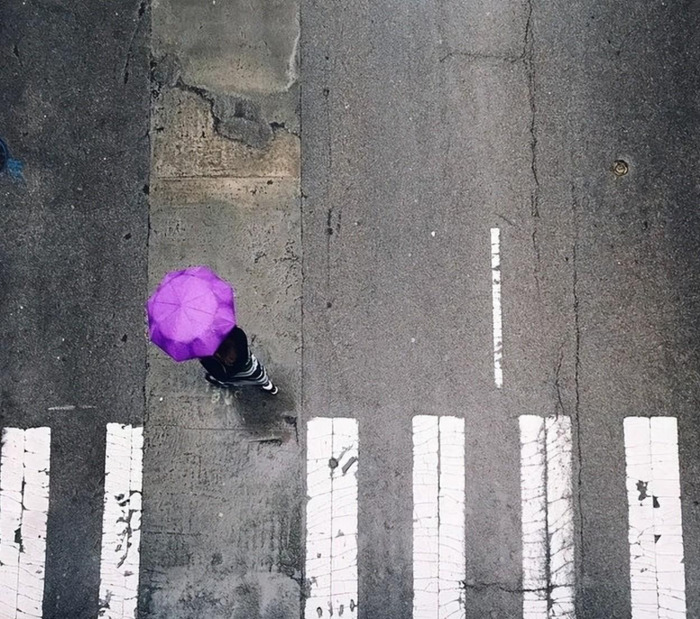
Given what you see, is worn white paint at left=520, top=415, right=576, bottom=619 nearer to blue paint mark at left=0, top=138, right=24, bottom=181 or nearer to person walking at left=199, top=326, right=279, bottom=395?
person walking at left=199, top=326, right=279, bottom=395

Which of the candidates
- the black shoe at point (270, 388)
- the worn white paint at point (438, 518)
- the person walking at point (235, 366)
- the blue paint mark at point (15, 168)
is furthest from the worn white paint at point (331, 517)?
the blue paint mark at point (15, 168)

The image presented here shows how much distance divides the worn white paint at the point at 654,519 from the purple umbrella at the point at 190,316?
4003 millimetres

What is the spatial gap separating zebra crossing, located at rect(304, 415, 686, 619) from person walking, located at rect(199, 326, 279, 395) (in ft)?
2.68

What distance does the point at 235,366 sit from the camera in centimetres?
574

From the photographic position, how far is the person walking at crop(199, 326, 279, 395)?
551cm

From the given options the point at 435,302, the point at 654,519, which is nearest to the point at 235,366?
the point at 435,302

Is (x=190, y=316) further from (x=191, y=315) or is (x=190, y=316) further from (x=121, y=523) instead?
(x=121, y=523)

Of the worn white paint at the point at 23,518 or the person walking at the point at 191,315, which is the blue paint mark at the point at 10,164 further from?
the person walking at the point at 191,315

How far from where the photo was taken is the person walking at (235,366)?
5512 millimetres

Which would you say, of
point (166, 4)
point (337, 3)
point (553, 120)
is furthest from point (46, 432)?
point (553, 120)

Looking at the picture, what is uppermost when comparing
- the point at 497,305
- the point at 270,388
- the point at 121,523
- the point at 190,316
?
the point at 497,305

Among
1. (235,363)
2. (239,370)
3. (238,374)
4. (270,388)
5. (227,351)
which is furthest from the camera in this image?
(270,388)

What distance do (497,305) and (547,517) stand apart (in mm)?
2040

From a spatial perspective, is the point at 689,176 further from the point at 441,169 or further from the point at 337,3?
the point at 337,3
